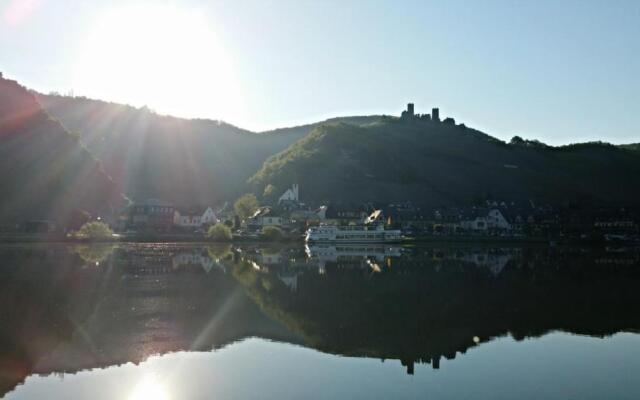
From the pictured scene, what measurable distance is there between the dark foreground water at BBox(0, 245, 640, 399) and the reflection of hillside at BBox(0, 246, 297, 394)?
0.06 m

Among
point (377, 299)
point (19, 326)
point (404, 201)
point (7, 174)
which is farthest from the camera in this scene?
point (404, 201)

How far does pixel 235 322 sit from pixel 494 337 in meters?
8.66

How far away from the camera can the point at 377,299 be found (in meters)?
26.8

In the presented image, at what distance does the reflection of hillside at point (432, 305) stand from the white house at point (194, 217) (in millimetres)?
58506

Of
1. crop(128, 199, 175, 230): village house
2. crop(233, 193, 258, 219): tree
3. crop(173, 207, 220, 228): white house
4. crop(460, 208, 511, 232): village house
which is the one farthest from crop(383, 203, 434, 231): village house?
crop(128, 199, 175, 230): village house

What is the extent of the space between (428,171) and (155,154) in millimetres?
74911

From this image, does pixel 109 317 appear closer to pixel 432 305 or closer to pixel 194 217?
pixel 432 305

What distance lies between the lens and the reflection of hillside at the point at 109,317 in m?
16.0

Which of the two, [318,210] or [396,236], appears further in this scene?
[318,210]

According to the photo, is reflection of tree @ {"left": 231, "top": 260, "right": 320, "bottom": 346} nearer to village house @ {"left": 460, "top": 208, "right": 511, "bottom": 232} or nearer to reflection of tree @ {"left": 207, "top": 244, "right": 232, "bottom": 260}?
reflection of tree @ {"left": 207, "top": 244, "right": 232, "bottom": 260}

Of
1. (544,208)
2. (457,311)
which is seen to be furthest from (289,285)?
(544,208)

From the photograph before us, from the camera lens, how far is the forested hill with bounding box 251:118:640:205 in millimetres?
130625

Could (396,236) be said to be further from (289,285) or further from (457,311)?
(457,311)

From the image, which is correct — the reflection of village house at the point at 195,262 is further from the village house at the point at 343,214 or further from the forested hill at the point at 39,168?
the village house at the point at 343,214
